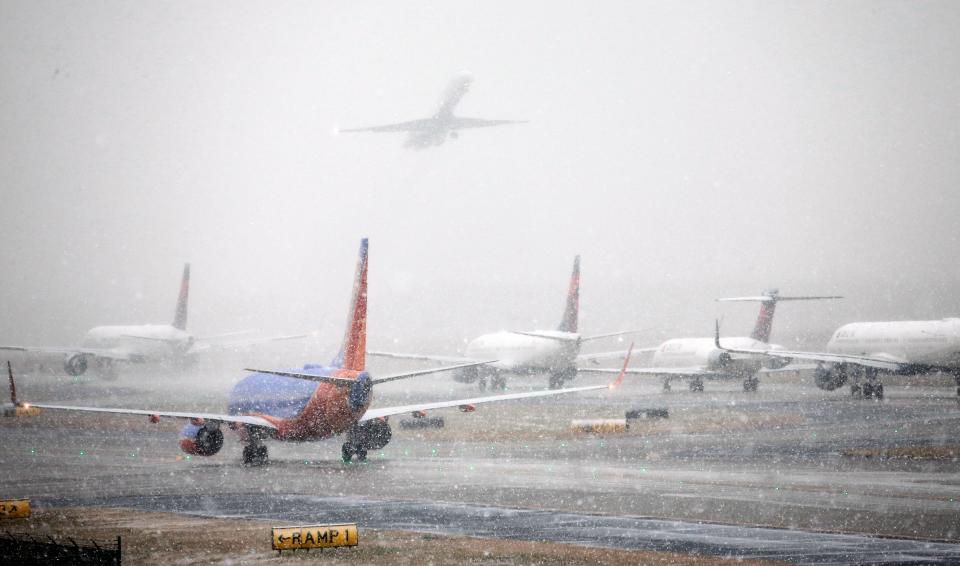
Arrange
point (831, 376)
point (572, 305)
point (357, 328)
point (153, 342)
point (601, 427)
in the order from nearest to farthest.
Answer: point (357, 328) < point (601, 427) < point (831, 376) < point (572, 305) < point (153, 342)

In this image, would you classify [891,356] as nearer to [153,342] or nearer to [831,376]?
[831,376]

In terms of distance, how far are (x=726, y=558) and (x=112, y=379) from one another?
98.8 meters

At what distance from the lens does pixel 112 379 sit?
346 feet

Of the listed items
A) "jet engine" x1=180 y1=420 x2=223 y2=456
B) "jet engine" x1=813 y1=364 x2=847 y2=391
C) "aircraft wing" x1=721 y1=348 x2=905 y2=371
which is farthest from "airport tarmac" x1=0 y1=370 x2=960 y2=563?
"jet engine" x1=813 y1=364 x2=847 y2=391

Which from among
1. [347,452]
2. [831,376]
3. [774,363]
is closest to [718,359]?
[774,363]

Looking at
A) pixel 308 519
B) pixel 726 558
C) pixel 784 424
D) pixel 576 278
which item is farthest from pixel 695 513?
pixel 576 278

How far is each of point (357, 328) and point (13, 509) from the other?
571 inches

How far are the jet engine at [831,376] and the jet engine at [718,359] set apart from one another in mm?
9261

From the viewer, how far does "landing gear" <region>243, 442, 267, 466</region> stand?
37875 mm

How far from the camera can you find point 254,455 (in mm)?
38094

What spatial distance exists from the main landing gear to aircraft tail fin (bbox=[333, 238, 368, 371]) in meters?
46.5

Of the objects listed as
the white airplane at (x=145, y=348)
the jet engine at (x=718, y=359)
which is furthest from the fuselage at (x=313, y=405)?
the white airplane at (x=145, y=348)

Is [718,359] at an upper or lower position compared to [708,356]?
lower

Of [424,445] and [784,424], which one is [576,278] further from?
[424,445]
